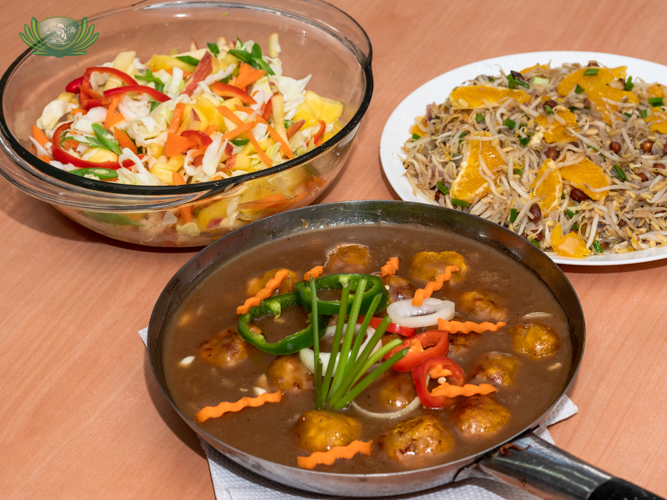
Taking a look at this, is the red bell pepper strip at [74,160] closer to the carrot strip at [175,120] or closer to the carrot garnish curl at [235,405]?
the carrot strip at [175,120]

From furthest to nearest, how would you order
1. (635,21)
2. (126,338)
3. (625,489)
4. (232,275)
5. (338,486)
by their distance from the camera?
(635,21), (126,338), (232,275), (338,486), (625,489)

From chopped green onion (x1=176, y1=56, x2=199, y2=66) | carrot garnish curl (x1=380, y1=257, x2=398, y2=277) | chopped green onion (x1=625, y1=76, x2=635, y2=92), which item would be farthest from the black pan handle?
chopped green onion (x1=176, y1=56, x2=199, y2=66)

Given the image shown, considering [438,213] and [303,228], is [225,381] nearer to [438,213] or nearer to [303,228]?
[303,228]

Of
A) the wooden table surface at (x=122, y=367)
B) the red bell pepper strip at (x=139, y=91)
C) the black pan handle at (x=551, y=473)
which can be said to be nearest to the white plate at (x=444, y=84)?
the wooden table surface at (x=122, y=367)

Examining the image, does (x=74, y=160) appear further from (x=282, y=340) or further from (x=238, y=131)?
(x=282, y=340)

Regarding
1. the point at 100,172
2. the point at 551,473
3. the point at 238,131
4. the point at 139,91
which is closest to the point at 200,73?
the point at 139,91

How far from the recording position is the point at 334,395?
1.48 metres

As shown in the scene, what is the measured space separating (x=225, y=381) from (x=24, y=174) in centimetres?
97

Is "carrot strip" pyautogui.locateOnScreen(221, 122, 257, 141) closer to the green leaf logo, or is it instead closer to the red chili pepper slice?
the green leaf logo

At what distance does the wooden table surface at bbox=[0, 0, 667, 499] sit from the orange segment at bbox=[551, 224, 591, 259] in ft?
0.30

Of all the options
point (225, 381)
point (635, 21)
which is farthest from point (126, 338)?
point (635, 21)

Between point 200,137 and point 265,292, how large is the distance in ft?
2.35

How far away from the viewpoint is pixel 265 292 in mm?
1760

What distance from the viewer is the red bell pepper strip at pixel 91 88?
241 centimetres
